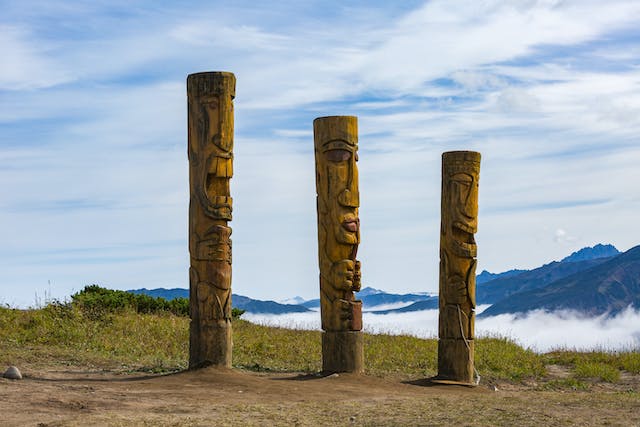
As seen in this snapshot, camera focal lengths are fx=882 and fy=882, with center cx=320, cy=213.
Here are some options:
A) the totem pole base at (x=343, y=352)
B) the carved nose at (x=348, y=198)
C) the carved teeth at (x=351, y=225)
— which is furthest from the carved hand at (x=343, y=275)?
the carved nose at (x=348, y=198)

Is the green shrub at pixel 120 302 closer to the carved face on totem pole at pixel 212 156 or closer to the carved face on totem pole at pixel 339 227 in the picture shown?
the carved face on totem pole at pixel 212 156

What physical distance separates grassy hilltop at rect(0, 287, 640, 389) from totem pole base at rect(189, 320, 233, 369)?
66.2 inches

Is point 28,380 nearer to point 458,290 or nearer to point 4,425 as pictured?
point 4,425

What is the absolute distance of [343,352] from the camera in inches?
618

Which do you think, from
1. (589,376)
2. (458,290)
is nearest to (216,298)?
(458,290)

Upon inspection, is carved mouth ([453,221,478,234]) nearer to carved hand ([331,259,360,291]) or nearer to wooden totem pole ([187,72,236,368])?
carved hand ([331,259,360,291])

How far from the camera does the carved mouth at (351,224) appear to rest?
15.7 m

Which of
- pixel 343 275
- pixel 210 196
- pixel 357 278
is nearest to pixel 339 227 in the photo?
pixel 343 275

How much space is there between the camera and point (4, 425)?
10562 mm

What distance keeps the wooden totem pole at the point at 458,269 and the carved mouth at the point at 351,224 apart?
1.87 metres

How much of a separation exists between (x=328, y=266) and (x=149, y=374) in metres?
3.78

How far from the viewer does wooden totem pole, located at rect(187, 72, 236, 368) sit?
15125 millimetres

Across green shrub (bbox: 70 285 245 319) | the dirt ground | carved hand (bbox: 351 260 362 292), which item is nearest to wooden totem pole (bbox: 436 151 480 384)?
the dirt ground

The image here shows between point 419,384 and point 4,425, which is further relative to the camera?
point 419,384
